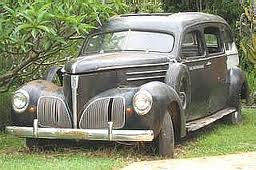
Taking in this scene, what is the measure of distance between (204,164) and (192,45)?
9.02ft

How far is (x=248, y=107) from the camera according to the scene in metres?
13.7

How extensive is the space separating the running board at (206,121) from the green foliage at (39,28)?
2008mm

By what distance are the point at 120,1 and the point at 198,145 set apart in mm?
2487

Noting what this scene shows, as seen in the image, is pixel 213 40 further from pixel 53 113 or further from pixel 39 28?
pixel 39 28

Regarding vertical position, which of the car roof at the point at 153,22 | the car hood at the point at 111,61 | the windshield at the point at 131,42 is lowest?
the car hood at the point at 111,61

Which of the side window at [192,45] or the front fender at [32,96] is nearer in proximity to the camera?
the front fender at [32,96]

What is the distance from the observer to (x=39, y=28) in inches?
328

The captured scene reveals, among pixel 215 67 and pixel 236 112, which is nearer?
pixel 215 67

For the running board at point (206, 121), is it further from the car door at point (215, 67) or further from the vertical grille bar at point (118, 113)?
the vertical grille bar at point (118, 113)

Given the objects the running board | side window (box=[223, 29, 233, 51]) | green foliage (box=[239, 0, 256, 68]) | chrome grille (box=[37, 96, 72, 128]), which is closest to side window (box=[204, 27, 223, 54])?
side window (box=[223, 29, 233, 51])

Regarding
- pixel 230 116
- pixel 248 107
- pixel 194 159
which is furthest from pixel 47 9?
pixel 248 107

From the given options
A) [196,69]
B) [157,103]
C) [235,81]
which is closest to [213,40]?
[235,81]

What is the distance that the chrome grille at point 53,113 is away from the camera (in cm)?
856

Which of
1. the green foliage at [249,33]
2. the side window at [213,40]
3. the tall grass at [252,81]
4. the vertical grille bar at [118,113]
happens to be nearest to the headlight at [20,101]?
the vertical grille bar at [118,113]
